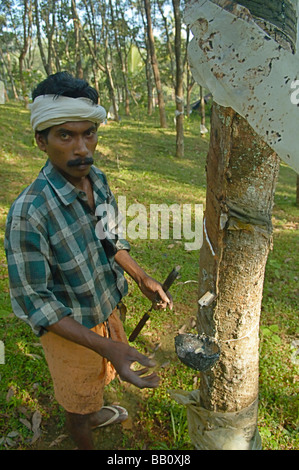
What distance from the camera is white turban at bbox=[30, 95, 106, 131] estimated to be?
62.3 inches

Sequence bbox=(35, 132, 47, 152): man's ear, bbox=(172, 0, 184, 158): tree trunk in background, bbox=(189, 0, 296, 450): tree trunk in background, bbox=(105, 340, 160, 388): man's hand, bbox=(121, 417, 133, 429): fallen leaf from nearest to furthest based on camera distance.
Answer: bbox=(105, 340, 160, 388): man's hand
bbox=(189, 0, 296, 450): tree trunk in background
bbox=(35, 132, 47, 152): man's ear
bbox=(121, 417, 133, 429): fallen leaf
bbox=(172, 0, 184, 158): tree trunk in background

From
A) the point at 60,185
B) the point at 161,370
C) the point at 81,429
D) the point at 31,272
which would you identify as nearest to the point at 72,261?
the point at 31,272

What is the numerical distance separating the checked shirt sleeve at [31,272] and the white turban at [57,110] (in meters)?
0.47

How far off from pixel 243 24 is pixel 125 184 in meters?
6.05

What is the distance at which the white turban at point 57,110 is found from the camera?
1.58 m

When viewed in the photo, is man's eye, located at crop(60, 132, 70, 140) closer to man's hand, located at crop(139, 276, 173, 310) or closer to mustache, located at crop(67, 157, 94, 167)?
mustache, located at crop(67, 157, 94, 167)

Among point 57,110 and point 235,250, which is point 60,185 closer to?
point 57,110

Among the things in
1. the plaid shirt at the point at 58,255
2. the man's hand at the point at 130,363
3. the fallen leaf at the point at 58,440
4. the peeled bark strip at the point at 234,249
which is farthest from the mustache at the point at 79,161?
the fallen leaf at the point at 58,440

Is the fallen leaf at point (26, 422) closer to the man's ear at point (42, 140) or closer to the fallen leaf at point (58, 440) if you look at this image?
the fallen leaf at point (58, 440)

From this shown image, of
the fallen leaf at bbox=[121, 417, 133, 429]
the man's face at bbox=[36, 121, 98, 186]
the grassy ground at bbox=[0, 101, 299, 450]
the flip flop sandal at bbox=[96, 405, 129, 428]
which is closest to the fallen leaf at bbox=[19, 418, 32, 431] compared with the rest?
the grassy ground at bbox=[0, 101, 299, 450]

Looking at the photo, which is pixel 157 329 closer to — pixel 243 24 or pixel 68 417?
pixel 68 417

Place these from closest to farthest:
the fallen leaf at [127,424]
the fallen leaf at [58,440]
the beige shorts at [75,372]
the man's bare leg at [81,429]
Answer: the beige shorts at [75,372] < the man's bare leg at [81,429] < the fallen leaf at [58,440] < the fallen leaf at [127,424]

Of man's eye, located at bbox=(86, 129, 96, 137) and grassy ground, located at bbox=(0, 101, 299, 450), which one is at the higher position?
man's eye, located at bbox=(86, 129, 96, 137)

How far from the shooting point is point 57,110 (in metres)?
1.58
